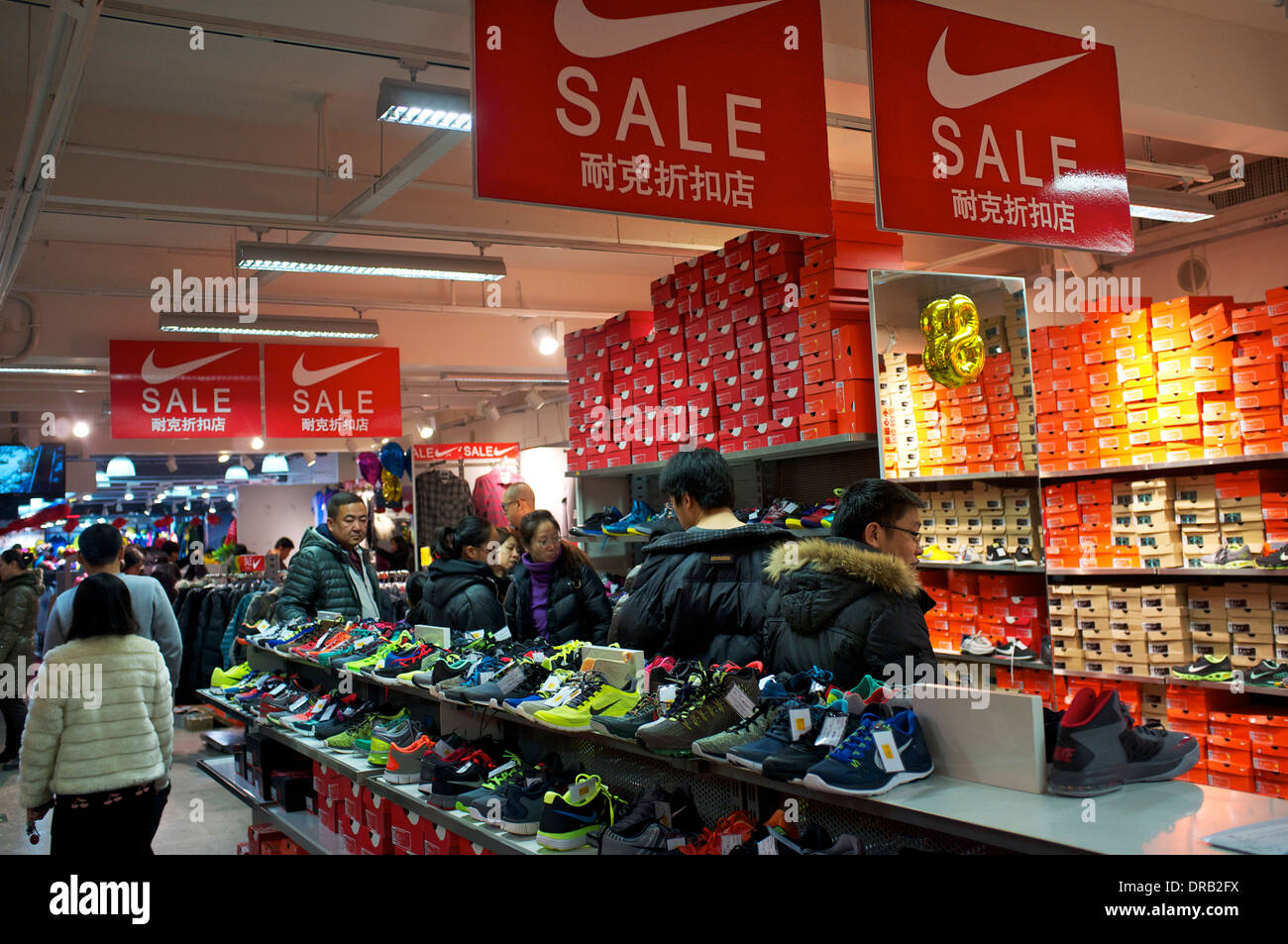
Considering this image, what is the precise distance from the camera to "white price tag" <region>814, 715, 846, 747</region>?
2.09 m

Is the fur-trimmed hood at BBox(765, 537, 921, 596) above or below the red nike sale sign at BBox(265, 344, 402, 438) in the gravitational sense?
below

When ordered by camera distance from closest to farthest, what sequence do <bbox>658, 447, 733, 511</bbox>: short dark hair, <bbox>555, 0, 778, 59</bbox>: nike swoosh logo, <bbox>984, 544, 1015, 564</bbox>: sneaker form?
<bbox>555, 0, 778, 59</bbox>: nike swoosh logo < <bbox>658, 447, 733, 511</bbox>: short dark hair < <bbox>984, 544, 1015, 564</bbox>: sneaker

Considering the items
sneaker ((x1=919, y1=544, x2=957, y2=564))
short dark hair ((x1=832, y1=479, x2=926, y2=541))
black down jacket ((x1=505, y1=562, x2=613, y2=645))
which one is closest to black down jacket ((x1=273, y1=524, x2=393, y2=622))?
black down jacket ((x1=505, y1=562, x2=613, y2=645))

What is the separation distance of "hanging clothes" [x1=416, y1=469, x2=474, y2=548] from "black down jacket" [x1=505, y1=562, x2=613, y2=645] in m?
5.42

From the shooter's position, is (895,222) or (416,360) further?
(416,360)

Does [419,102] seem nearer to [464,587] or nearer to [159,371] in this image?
[464,587]

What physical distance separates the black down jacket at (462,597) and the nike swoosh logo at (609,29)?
2828mm

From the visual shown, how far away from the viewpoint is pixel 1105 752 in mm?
1889

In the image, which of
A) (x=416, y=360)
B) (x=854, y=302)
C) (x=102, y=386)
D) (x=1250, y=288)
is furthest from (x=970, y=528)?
(x=102, y=386)

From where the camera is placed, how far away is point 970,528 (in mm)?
5273

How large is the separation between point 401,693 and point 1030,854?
3.51 m

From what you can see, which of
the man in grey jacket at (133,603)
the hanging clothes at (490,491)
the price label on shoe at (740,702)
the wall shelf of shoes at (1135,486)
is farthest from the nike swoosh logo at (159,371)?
the price label on shoe at (740,702)

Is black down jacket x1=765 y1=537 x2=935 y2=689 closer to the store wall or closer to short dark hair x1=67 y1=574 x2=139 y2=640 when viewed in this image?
short dark hair x1=67 y1=574 x2=139 y2=640
